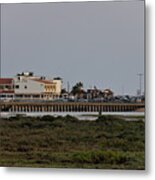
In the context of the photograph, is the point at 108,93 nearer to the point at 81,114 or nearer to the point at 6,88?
the point at 81,114

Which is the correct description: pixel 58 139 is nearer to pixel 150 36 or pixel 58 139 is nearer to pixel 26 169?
pixel 26 169

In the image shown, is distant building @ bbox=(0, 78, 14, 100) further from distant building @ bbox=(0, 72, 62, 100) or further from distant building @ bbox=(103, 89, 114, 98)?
distant building @ bbox=(103, 89, 114, 98)

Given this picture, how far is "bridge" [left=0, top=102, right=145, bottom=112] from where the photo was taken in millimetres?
2154

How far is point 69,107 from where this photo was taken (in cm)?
219

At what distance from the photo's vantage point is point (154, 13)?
2.12 m

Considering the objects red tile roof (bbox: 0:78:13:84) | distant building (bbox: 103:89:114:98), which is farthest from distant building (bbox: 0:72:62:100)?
distant building (bbox: 103:89:114:98)

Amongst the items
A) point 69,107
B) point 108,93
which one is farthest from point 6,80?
point 108,93

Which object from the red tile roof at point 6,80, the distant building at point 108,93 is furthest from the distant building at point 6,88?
the distant building at point 108,93

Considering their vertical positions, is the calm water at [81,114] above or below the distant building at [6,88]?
below

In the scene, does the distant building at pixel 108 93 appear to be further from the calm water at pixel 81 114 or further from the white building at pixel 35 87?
the white building at pixel 35 87

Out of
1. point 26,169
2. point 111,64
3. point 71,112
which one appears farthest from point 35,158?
point 111,64

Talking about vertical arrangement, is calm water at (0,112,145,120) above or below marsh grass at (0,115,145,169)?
above

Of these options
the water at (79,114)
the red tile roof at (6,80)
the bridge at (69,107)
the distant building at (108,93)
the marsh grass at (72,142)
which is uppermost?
the red tile roof at (6,80)

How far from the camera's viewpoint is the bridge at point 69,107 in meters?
2.15
